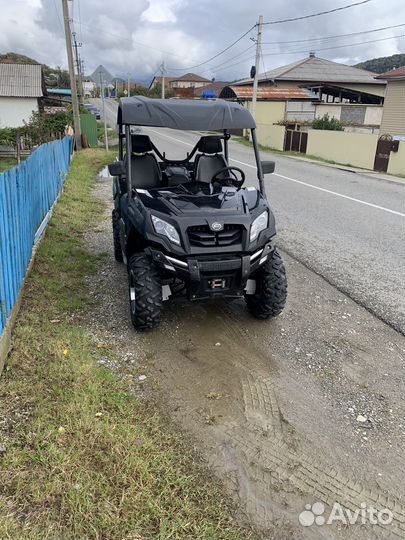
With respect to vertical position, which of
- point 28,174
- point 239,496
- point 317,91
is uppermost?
point 317,91

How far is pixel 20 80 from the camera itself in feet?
137

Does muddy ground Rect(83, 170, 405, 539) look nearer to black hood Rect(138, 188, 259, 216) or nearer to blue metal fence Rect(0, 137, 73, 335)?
blue metal fence Rect(0, 137, 73, 335)

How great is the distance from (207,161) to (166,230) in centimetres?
188

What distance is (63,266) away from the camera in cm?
589

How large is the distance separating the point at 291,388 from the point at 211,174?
2829mm

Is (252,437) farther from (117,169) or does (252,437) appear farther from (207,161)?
(207,161)

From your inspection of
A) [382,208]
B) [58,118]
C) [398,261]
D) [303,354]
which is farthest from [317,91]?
[303,354]

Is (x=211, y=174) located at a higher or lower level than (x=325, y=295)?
higher

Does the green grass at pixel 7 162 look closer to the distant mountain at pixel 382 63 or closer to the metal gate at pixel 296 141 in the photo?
the metal gate at pixel 296 141

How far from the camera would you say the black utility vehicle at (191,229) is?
3.77 m

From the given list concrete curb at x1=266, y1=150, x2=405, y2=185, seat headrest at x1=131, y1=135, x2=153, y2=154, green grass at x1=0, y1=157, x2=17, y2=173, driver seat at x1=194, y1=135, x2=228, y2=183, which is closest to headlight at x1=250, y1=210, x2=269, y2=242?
driver seat at x1=194, y1=135, x2=228, y2=183

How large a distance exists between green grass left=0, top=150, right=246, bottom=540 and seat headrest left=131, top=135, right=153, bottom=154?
2265 mm

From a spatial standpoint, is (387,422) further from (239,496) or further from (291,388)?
(239,496)

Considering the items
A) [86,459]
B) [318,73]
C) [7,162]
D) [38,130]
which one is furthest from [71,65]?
[318,73]
